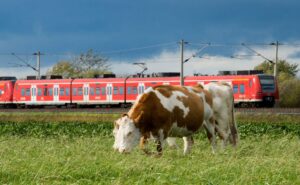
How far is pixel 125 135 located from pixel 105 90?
42114mm

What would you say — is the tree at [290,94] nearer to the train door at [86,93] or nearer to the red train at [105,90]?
the red train at [105,90]

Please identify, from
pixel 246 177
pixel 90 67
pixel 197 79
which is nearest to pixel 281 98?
pixel 197 79

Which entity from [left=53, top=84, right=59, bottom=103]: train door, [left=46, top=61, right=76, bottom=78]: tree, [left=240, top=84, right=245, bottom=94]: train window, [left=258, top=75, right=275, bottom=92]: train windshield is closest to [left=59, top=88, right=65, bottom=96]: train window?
[left=53, top=84, right=59, bottom=103]: train door

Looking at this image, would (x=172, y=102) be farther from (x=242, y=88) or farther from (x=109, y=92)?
(x=109, y=92)

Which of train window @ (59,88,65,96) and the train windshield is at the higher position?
the train windshield

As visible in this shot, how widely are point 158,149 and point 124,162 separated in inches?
112

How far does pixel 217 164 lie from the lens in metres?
10.5

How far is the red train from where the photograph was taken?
47.2 m

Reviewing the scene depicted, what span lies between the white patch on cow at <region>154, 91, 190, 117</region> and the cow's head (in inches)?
39.4

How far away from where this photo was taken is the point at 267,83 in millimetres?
47844

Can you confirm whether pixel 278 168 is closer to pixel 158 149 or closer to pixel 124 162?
pixel 124 162

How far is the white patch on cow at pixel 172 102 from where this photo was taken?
13.2m

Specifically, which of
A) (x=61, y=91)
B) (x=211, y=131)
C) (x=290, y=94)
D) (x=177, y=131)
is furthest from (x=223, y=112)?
(x=61, y=91)

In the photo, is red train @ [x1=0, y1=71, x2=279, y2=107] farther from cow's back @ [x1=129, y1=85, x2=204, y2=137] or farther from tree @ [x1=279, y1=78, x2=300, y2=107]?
cow's back @ [x1=129, y1=85, x2=204, y2=137]
